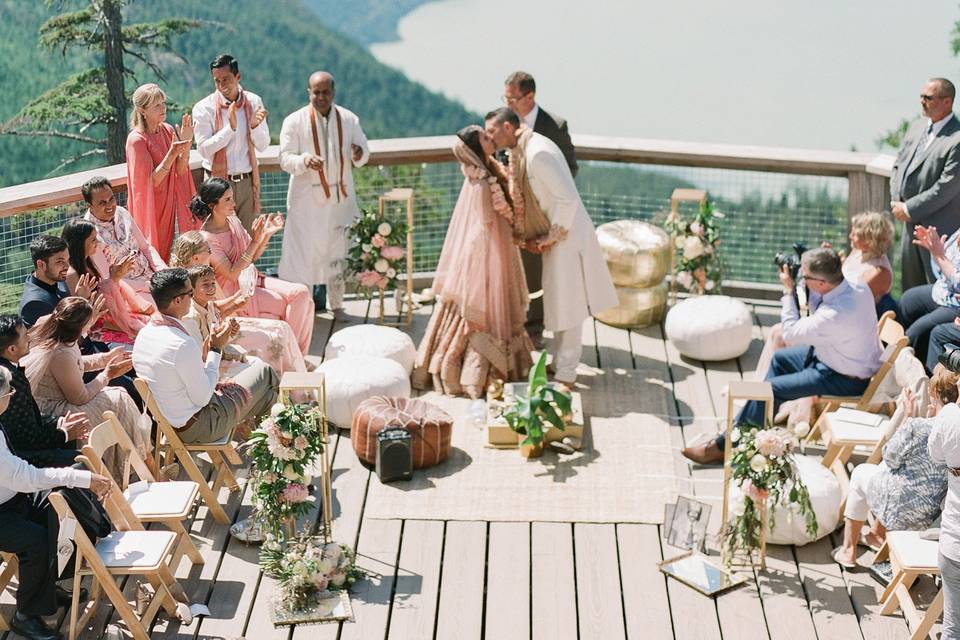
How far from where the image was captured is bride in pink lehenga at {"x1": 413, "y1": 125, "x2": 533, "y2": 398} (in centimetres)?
693

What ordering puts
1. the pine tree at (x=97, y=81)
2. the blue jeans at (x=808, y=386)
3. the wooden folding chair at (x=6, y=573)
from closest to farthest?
the wooden folding chair at (x=6, y=573) → the blue jeans at (x=808, y=386) → the pine tree at (x=97, y=81)

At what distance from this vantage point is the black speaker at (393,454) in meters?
6.20

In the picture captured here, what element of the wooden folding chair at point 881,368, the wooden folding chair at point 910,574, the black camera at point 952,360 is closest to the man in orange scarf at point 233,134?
the wooden folding chair at point 881,368

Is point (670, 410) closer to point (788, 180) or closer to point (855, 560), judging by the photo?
point (855, 560)

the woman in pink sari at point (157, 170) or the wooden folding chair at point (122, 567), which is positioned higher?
the woman in pink sari at point (157, 170)

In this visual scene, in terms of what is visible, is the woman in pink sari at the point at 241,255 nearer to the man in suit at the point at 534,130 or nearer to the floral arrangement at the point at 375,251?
the floral arrangement at the point at 375,251

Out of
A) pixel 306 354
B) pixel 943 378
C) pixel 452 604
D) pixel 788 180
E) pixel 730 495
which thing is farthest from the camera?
pixel 788 180

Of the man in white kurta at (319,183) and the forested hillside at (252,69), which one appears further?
the forested hillside at (252,69)

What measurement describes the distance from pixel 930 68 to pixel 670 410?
34197 mm

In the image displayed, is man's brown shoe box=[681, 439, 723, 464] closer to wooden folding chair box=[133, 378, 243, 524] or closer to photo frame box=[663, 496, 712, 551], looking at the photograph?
photo frame box=[663, 496, 712, 551]

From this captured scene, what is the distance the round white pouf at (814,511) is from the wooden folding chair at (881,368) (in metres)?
0.52

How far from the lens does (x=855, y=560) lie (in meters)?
5.55

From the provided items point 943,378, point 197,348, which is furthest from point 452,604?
point 943,378

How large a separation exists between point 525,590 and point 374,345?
239 centimetres
